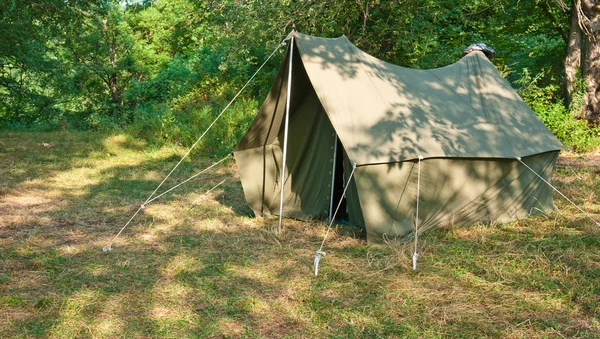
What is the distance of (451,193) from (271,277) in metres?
2.20

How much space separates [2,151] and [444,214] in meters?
9.23

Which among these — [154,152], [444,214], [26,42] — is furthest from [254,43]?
[444,214]

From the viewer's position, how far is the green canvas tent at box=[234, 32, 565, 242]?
5.60m

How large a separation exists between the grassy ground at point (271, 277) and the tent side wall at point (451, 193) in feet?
0.60

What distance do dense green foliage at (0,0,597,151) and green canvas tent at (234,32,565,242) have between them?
A: 13.6 feet

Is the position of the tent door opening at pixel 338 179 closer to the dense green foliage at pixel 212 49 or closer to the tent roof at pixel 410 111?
the tent roof at pixel 410 111

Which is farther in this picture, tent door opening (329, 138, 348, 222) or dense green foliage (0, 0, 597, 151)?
dense green foliage (0, 0, 597, 151)

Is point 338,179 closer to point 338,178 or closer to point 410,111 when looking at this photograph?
point 338,178

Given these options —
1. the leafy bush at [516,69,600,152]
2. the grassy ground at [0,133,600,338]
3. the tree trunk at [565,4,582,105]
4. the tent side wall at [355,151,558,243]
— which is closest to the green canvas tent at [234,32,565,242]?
the tent side wall at [355,151,558,243]

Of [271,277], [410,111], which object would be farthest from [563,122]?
[271,277]

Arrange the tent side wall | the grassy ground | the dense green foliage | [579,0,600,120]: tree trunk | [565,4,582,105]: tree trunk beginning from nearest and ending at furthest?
1. the grassy ground
2. the tent side wall
3. [579,0,600,120]: tree trunk
4. the dense green foliage
5. [565,4,582,105]: tree trunk

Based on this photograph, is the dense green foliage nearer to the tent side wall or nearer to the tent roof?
the tent roof

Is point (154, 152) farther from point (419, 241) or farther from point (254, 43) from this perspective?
point (419, 241)

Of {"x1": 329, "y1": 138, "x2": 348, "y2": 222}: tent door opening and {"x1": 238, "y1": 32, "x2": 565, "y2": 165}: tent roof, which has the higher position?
{"x1": 238, "y1": 32, "x2": 565, "y2": 165}: tent roof
